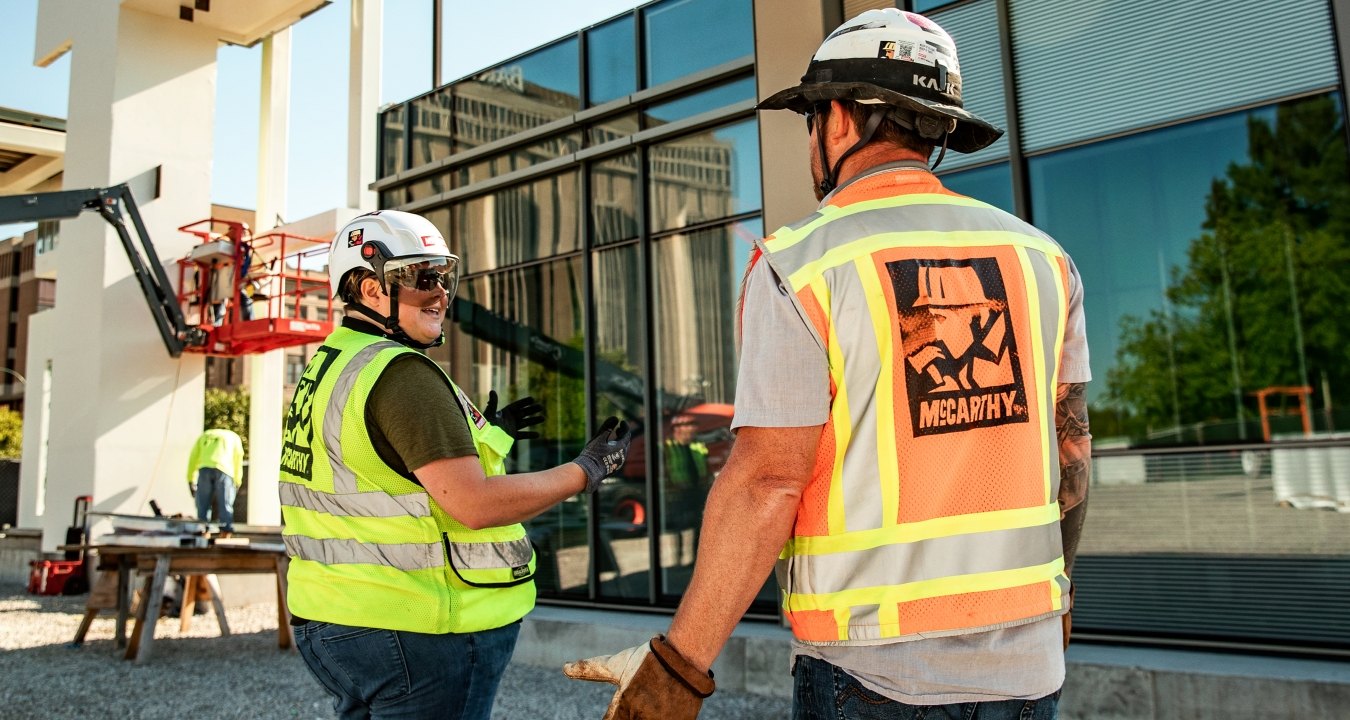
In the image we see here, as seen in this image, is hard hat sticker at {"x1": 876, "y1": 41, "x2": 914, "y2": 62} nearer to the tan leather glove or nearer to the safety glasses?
the tan leather glove

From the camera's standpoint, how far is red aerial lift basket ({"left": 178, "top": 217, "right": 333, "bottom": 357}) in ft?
44.2

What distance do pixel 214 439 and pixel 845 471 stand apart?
12.4 m

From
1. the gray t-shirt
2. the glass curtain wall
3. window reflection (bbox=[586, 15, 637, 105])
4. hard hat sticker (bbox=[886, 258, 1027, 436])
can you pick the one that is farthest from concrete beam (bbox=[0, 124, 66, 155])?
hard hat sticker (bbox=[886, 258, 1027, 436])

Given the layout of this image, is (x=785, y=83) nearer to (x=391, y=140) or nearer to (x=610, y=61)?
(x=610, y=61)

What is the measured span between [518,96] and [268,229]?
29.2ft

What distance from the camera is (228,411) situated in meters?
41.4

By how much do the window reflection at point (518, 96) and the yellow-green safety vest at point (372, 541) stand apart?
21.9 feet

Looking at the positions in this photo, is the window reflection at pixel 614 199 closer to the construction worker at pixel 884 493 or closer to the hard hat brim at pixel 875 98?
the hard hat brim at pixel 875 98

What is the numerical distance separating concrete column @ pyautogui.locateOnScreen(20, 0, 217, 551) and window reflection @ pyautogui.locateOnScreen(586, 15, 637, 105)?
8.89 metres

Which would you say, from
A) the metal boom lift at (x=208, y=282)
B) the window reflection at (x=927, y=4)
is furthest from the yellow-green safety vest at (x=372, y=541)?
the metal boom lift at (x=208, y=282)

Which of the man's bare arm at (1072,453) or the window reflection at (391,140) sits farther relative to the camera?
the window reflection at (391,140)

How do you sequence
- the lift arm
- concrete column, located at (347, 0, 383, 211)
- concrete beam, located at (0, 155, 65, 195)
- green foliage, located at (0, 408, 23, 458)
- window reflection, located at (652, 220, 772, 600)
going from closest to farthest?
window reflection, located at (652, 220, 772, 600) → the lift arm → concrete column, located at (347, 0, 383, 211) → concrete beam, located at (0, 155, 65, 195) → green foliage, located at (0, 408, 23, 458)

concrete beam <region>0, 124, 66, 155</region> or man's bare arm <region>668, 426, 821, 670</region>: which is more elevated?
concrete beam <region>0, 124, 66, 155</region>

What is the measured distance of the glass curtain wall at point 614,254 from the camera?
7.55 meters
